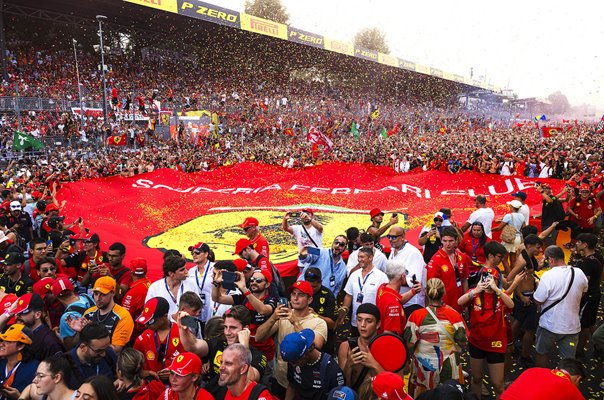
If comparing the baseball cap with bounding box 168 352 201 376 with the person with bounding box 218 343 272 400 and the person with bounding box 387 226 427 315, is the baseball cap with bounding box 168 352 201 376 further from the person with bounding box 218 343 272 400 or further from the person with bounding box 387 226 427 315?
the person with bounding box 387 226 427 315

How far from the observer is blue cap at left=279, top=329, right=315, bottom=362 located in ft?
9.80

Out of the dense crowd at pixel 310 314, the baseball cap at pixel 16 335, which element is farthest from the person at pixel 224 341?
the baseball cap at pixel 16 335

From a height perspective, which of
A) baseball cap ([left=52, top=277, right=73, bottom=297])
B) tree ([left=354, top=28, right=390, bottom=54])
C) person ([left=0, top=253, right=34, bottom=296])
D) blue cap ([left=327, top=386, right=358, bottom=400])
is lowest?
person ([left=0, top=253, right=34, bottom=296])

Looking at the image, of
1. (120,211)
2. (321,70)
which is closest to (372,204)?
(120,211)

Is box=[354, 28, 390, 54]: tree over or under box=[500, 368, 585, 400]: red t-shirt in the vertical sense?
over

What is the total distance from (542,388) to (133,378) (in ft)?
8.52

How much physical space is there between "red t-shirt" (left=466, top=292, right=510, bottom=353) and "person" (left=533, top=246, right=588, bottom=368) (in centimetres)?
75

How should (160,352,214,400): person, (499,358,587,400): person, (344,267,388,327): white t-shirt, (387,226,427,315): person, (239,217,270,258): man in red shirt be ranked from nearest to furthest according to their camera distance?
1. (499,358,587,400): person
2. (160,352,214,400): person
3. (344,267,388,327): white t-shirt
4. (387,226,427,315): person
5. (239,217,270,258): man in red shirt

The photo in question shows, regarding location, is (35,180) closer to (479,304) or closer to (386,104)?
(479,304)

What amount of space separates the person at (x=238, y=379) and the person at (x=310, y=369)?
0.91 ft

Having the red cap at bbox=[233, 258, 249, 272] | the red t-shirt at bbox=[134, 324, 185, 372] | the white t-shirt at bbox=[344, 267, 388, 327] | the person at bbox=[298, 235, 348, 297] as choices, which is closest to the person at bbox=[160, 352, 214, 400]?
the red t-shirt at bbox=[134, 324, 185, 372]

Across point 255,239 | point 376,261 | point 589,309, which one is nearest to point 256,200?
point 255,239

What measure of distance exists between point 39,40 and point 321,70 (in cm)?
2760

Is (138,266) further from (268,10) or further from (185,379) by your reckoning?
(268,10)
